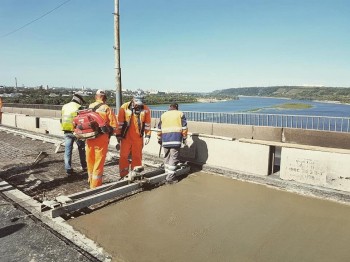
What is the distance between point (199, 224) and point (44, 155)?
6.18m

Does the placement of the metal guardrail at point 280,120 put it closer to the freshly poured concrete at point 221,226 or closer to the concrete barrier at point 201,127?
the concrete barrier at point 201,127

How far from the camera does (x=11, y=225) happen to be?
410 centimetres

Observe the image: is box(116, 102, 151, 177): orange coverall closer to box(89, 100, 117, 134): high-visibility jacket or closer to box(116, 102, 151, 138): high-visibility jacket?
box(116, 102, 151, 138): high-visibility jacket

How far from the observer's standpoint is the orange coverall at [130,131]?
20.1 feet

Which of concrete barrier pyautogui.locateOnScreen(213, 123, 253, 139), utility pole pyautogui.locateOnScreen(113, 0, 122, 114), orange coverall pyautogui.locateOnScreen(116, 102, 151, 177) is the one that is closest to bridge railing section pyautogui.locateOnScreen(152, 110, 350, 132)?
concrete barrier pyautogui.locateOnScreen(213, 123, 253, 139)

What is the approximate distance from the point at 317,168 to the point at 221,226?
2.61 meters

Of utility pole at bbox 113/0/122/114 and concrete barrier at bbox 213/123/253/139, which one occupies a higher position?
utility pole at bbox 113/0/122/114

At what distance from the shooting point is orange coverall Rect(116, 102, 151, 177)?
6.14 metres

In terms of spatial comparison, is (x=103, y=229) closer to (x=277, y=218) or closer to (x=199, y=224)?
(x=199, y=224)

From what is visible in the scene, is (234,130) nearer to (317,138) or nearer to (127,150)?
(317,138)

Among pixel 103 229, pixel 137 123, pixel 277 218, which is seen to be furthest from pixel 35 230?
pixel 277 218

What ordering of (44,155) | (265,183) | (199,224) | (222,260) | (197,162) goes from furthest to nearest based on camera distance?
1. (44,155)
2. (197,162)
3. (265,183)
4. (199,224)
5. (222,260)

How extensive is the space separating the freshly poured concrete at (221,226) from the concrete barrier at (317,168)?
1.57 feet

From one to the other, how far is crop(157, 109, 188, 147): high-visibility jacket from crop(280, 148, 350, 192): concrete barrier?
2.18 metres
